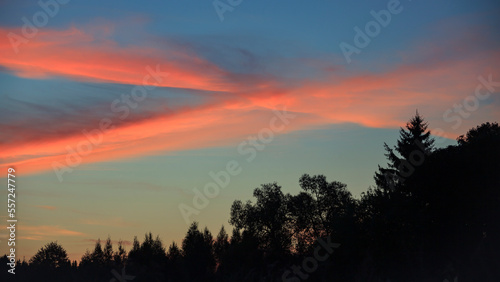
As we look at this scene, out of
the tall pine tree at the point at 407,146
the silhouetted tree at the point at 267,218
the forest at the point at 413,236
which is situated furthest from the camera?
the silhouetted tree at the point at 267,218

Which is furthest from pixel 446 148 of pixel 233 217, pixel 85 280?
pixel 233 217

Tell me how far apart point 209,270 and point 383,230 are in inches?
1310

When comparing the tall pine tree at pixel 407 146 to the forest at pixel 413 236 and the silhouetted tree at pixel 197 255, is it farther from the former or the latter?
the silhouetted tree at pixel 197 255

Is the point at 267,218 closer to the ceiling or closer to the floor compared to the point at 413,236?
closer to the ceiling

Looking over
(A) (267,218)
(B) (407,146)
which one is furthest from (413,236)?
(A) (267,218)

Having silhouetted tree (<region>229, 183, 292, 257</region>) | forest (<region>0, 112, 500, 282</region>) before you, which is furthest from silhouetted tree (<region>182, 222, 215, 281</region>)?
silhouetted tree (<region>229, 183, 292, 257</region>)

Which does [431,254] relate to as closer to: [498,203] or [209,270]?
[498,203]

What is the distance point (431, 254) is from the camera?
47094 millimetres

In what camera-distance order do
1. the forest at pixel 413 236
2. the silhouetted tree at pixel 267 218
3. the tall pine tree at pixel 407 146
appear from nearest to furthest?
1. the forest at pixel 413 236
2. the tall pine tree at pixel 407 146
3. the silhouetted tree at pixel 267 218

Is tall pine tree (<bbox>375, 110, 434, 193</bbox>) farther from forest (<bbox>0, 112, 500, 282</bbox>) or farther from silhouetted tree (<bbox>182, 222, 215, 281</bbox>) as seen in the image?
silhouetted tree (<bbox>182, 222, 215, 281</bbox>)

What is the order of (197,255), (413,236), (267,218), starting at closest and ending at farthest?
(413,236) → (197,255) → (267,218)

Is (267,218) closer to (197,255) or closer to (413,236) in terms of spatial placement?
(197,255)

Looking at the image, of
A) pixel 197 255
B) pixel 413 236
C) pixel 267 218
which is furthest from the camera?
pixel 267 218

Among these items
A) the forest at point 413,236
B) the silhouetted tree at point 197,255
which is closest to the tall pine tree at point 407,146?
the forest at point 413,236
